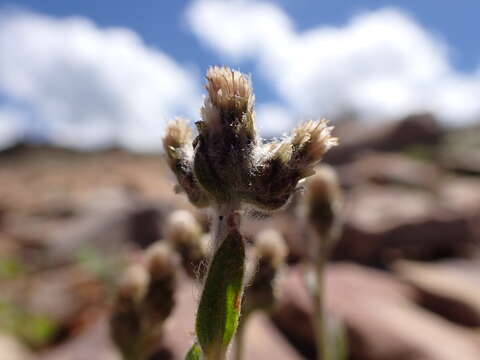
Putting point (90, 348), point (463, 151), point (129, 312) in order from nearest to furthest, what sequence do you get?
point (129, 312)
point (90, 348)
point (463, 151)

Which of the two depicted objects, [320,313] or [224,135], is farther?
[320,313]

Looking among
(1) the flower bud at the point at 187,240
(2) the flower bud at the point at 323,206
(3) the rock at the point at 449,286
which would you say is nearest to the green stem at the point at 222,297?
(1) the flower bud at the point at 187,240

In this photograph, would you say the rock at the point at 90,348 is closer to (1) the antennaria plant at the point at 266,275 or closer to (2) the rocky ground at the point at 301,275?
(2) the rocky ground at the point at 301,275

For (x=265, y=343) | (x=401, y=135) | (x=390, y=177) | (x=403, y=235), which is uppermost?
(x=401, y=135)

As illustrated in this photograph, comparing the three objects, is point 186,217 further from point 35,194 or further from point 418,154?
point 418,154

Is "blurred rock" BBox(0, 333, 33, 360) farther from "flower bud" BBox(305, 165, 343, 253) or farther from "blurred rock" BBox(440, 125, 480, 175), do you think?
"blurred rock" BBox(440, 125, 480, 175)

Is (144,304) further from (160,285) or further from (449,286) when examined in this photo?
(449,286)

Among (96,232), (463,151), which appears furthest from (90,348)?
(463,151)

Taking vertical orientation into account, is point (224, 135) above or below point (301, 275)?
below
